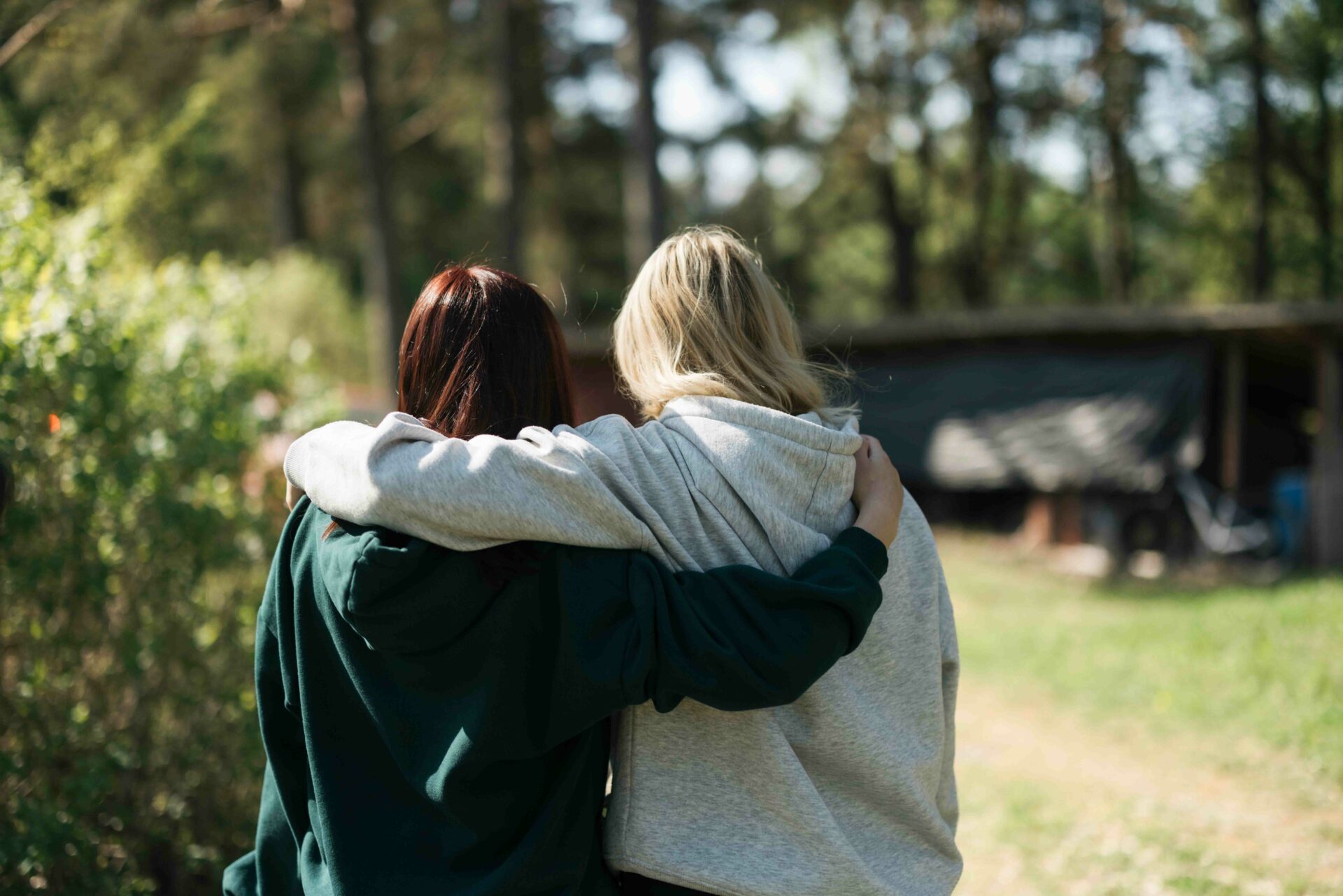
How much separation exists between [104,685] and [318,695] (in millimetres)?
2073

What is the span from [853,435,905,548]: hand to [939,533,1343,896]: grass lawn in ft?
10.9

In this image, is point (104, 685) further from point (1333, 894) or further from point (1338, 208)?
point (1338, 208)

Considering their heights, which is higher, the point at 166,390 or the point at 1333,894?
the point at 166,390

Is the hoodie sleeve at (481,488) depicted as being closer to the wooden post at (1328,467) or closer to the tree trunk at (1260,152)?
the wooden post at (1328,467)

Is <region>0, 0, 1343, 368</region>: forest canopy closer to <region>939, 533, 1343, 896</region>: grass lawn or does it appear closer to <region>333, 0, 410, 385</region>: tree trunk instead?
<region>333, 0, 410, 385</region>: tree trunk

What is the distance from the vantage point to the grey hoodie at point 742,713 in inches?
65.8

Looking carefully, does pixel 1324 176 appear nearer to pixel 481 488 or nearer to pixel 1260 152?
pixel 1260 152

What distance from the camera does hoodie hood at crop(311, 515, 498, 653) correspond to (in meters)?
1.62

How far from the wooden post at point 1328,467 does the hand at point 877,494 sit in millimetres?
11899

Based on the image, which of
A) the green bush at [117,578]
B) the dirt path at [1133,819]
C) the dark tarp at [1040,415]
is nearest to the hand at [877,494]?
the green bush at [117,578]

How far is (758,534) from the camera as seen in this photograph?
1861 millimetres

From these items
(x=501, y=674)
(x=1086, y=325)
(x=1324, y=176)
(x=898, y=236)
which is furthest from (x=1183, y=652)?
(x=898, y=236)

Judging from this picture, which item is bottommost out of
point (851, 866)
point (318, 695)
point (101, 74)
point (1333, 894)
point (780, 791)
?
point (1333, 894)

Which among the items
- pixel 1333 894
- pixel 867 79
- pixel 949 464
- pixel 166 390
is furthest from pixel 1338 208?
pixel 166 390
